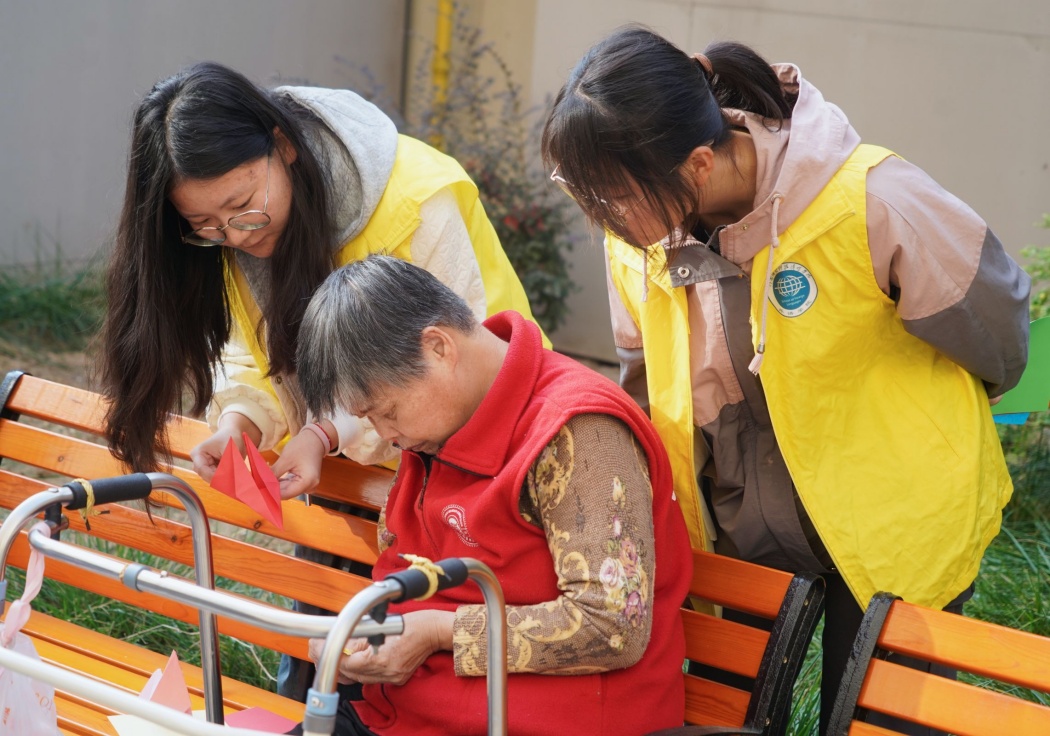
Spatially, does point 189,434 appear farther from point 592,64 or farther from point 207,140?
point 592,64

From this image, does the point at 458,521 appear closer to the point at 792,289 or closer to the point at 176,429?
the point at 792,289

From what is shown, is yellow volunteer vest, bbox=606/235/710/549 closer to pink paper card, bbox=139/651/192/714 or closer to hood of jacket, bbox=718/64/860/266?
hood of jacket, bbox=718/64/860/266

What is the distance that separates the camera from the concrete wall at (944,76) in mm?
5246

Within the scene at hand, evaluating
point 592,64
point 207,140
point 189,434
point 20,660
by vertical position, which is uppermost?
point 592,64

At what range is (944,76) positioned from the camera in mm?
5414

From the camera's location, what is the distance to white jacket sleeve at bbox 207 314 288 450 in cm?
269

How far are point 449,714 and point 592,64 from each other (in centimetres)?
115

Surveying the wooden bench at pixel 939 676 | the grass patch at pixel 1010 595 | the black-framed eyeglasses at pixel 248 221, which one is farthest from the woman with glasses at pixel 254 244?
the grass patch at pixel 1010 595

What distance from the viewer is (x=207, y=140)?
2.26 m

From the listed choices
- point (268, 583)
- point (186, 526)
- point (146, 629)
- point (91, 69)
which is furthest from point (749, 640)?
point (91, 69)

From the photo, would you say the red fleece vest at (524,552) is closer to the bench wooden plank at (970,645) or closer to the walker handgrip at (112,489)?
the bench wooden plank at (970,645)

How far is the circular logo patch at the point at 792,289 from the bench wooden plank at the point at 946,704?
2.15 ft

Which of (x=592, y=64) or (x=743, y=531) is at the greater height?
(x=592, y=64)

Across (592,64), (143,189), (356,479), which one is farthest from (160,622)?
(592,64)
